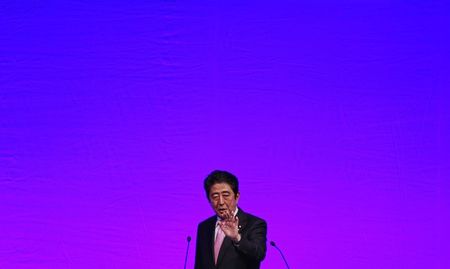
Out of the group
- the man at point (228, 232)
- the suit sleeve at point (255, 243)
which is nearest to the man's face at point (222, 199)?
the man at point (228, 232)

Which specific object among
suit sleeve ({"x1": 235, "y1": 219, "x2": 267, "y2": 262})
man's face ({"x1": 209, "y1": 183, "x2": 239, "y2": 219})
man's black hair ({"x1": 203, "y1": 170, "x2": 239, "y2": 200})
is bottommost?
suit sleeve ({"x1": 235, "y1": 219, "x2": 267, "y2": 262})

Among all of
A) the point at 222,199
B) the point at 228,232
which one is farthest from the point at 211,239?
the point at 228,232

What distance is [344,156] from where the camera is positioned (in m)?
3.77

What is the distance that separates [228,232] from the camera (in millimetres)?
2242

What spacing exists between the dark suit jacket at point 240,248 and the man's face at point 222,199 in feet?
0.23

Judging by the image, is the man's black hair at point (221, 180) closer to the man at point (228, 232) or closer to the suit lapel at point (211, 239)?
the man at point (228, 232)

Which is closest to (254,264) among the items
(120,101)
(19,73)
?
(120,101)

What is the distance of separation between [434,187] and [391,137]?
361 millimetres

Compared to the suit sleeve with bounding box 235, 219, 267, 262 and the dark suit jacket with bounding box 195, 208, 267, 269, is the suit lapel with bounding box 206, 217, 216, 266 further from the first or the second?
the suit sleeve with bounding box 235, 219, 267, 262

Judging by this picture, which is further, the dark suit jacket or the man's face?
the man's face

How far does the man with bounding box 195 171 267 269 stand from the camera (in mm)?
2287

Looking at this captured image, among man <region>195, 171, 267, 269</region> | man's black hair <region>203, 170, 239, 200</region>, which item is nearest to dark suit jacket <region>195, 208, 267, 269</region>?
man <region>195, 171, 267, 269</region>

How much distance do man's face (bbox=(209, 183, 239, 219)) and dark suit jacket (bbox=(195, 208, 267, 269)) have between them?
7cm

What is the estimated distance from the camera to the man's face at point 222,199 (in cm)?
243
